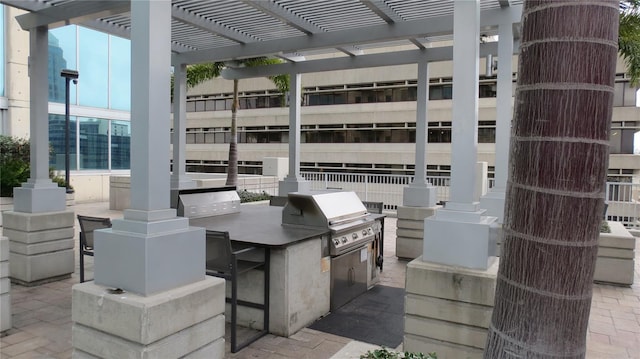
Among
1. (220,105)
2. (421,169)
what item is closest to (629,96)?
(421,169)

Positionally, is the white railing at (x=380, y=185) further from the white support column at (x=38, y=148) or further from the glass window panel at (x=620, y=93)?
the glass window panel at (x=620, y=93)

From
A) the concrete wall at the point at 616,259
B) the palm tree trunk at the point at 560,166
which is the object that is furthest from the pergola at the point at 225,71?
the concrete wall at the point at 616,259

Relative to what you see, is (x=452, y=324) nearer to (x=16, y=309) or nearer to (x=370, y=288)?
(x=370, y=288)

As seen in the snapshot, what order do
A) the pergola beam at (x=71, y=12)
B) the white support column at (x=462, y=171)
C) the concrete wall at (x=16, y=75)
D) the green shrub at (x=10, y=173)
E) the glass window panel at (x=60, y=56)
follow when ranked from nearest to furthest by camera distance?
1. the white support column at (x=462, y=171)
2. the pergola beam at (x=71, y=12)
3. the green shrub at (x=10, y=173)
4. the concrete wall at (x=16, y=75)
5. the glass window panel at (x=60, y=56)

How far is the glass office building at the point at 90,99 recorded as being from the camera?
1585cm

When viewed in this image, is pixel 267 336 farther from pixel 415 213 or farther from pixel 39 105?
pixel 39 105

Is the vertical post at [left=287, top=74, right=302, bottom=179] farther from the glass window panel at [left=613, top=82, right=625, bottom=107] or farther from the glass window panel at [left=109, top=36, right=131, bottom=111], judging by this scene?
the glass window panel at [left=613, top=82, right=625, bottom=107]

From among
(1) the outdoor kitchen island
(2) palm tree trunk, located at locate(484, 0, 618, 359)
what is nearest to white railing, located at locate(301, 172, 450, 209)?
(1) the outdoor kitchen island

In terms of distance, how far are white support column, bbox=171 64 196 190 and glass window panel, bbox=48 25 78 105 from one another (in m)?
9.26

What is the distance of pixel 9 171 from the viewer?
10.1m

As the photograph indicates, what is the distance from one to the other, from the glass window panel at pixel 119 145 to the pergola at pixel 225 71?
9903mm

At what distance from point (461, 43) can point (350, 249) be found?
2.95 metres

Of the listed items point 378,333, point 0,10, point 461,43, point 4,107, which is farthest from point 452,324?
point 0,10

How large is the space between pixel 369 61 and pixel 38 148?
225 inches
